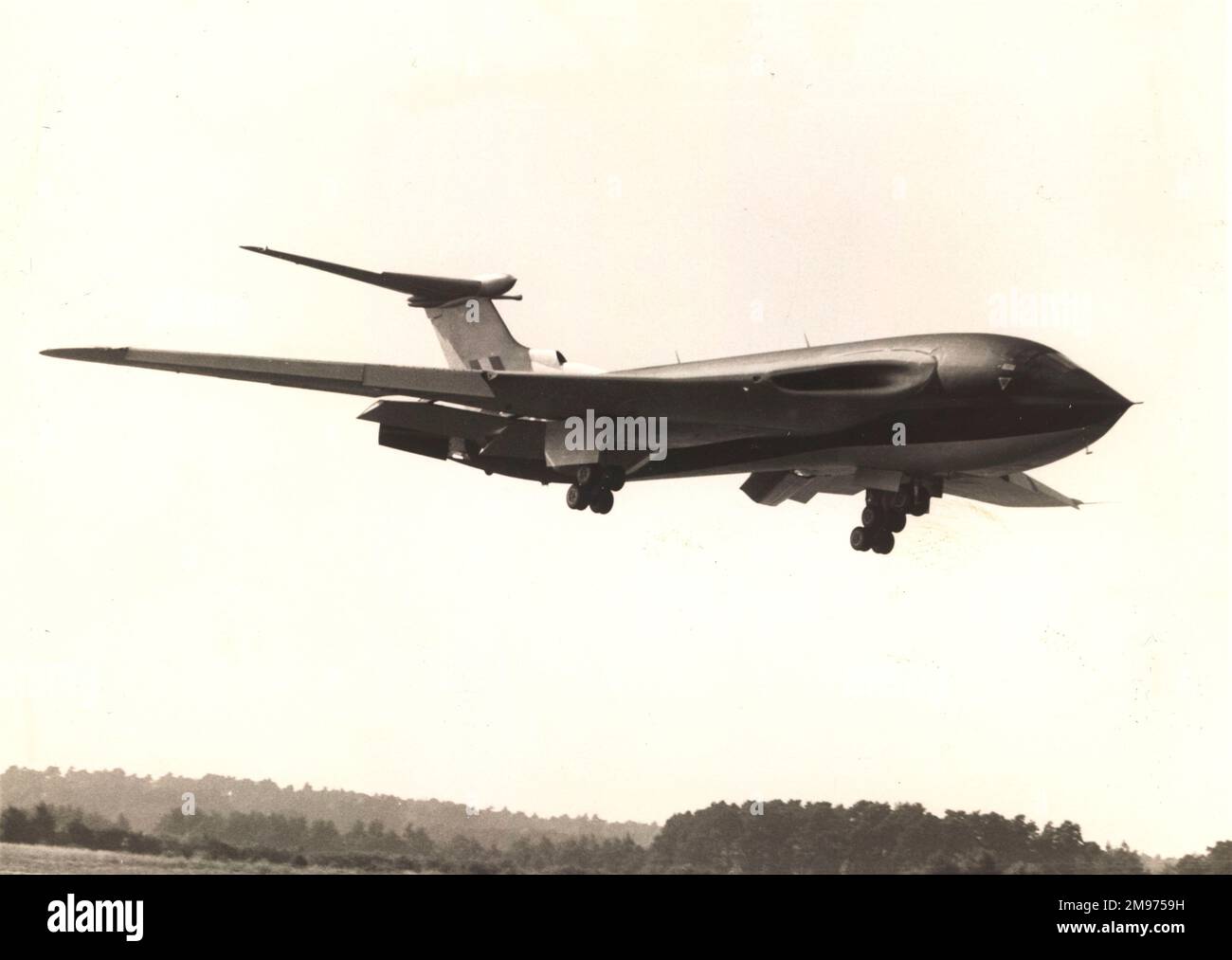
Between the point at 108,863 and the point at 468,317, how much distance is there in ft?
43.8

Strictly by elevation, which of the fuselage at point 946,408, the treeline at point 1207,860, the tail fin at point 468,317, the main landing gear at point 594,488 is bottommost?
the treeline at point 1207,860

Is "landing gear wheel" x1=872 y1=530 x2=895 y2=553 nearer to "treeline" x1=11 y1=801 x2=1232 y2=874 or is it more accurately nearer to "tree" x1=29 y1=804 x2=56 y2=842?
"treeline" x1=11 y1=801 x2=1232 y2=874

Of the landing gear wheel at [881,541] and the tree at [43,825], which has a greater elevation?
the landing gear wheel at [881,541]

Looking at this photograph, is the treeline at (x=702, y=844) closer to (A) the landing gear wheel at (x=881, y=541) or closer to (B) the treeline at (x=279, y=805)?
(B) the treeline at (x=279, y=805)

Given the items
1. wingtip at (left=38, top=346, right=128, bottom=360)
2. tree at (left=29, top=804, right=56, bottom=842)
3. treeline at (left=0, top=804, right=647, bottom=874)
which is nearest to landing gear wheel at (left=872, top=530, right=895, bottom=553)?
treeline at (left=0, top=804, right=647, bottom=874)

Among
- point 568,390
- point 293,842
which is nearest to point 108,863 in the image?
point 293,842

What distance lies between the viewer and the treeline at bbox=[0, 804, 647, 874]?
29.4 metres

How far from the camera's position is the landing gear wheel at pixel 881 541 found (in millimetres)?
29203

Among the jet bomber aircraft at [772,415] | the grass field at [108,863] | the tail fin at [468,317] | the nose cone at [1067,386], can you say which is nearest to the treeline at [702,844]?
the grass field at [108,863]

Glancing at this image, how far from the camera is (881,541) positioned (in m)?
29.2

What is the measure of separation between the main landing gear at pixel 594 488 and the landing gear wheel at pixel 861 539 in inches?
196

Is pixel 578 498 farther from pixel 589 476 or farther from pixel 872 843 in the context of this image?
pixel 872 843
